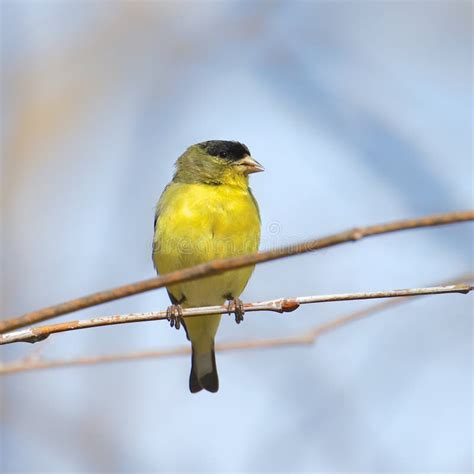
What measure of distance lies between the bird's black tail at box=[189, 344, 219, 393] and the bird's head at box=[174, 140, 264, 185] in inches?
57.7

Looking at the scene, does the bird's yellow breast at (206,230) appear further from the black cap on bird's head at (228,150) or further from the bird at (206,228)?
the black cap on bird's head at (228,150)

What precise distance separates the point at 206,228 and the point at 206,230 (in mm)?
14

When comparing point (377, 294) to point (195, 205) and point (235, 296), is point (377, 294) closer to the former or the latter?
point (195, 205)

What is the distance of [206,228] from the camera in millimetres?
5219

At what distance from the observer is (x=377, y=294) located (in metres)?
2.42

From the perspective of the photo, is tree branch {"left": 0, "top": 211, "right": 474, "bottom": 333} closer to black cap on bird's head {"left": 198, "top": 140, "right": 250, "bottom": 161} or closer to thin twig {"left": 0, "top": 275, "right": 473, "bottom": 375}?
thin twig {"left": 0, "top": 275, "right": 473, "bottom": 375}

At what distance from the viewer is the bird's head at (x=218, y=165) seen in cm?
584

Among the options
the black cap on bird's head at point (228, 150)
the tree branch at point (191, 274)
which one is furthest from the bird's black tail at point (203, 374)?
the tree branch at point (191, 274)

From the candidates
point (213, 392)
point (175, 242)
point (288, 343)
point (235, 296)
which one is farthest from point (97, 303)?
Answer: point (213, 392)

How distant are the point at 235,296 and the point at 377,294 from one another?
11.4 feet

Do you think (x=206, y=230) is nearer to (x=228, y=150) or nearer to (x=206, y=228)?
(x=206, y=228)

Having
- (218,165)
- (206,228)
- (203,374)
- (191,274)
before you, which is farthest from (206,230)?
(191,274)

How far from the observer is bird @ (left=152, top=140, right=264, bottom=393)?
5227 mm

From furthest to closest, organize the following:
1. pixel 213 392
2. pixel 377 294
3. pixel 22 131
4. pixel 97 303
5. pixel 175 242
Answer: pixel 22 131 < pixel 213 392 < pixel 175 242 < pixel 377 294 < pixel 97 303
